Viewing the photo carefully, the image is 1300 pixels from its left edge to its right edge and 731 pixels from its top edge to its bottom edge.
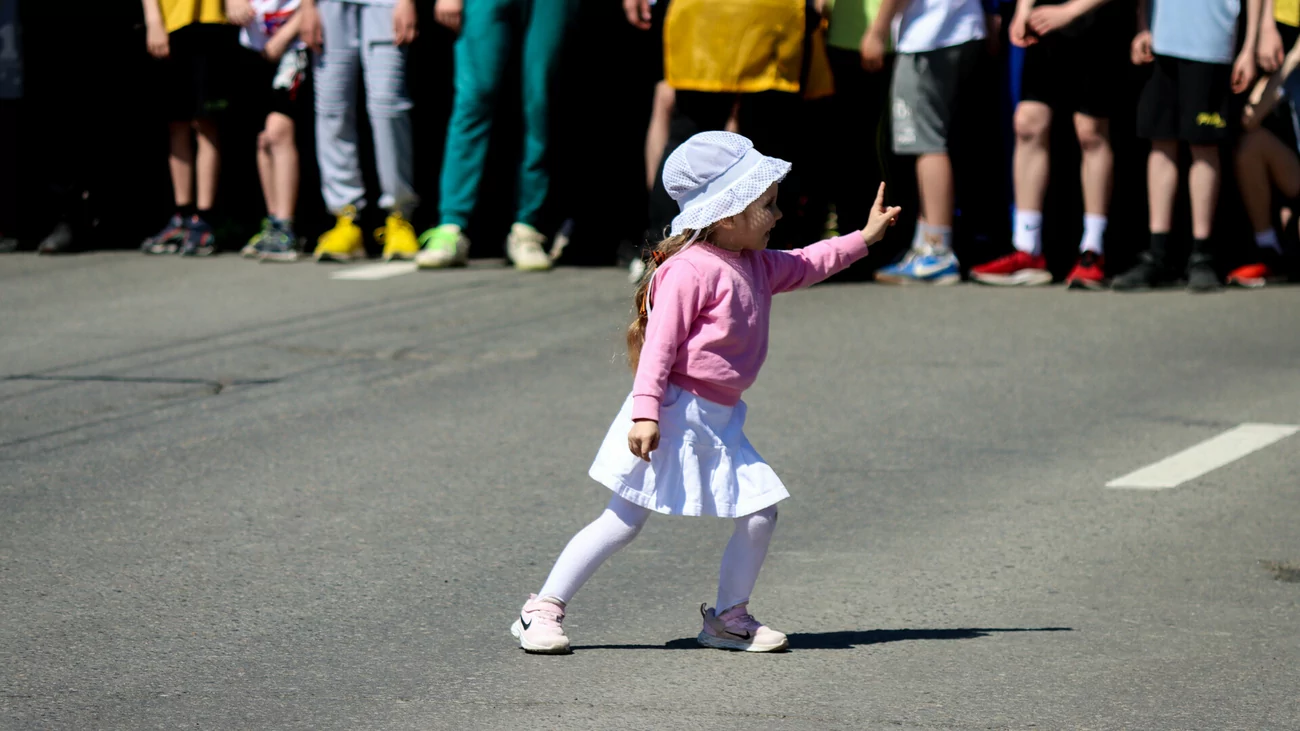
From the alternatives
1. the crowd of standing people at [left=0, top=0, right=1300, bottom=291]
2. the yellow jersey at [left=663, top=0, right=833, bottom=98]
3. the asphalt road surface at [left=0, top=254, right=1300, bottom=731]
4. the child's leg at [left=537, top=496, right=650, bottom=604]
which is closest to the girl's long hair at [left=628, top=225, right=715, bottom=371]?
the child's leg at [left=537, top=496, right=650, bottom=604]

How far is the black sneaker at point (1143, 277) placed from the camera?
10414 millimetres

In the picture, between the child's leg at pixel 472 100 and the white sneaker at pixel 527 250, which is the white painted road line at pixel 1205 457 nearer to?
the white sneaker at pixel 527 250

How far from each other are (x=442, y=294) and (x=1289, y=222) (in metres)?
4.52

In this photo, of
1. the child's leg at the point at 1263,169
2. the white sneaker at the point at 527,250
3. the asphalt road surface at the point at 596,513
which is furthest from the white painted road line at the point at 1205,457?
the white sneaker at the point at 527,250

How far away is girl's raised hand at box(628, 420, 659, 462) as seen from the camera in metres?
4.51

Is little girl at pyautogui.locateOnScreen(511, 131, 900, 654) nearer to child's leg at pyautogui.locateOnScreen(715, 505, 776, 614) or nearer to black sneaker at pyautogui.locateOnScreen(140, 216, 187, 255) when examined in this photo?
child's leg at pyautogui.locateOnScreen(715, 505, 776, 614)

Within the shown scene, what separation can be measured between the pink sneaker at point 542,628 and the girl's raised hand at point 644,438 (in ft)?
1.54

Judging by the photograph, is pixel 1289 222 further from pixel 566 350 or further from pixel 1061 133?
pixel 566 350

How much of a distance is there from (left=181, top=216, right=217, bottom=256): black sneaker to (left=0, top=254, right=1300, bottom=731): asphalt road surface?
5.74 feet

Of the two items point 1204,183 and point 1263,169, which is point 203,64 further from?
point 1263,169

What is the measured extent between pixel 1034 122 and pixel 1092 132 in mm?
304

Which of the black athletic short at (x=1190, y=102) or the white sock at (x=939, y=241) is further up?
the black athletic short at (x=1190, y=102)

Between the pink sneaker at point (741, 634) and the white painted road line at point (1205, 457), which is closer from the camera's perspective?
the pink sneaker at point (741, 634)

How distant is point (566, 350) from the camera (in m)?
8.94
